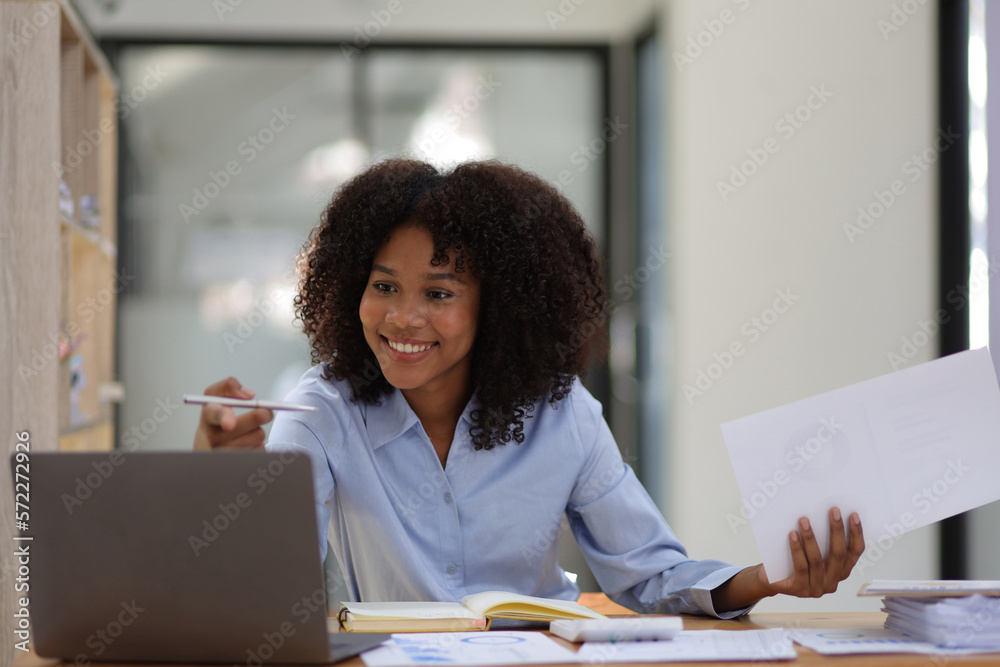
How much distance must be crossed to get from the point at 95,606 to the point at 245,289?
3.13m

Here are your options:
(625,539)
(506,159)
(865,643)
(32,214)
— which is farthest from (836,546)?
(506,159)

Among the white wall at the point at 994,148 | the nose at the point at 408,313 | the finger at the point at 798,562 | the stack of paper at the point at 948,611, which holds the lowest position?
the stack of paper at the point at 948,611

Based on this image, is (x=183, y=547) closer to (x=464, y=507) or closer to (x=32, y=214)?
(x=464, y=507)

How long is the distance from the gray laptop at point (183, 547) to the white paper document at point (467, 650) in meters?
0.10

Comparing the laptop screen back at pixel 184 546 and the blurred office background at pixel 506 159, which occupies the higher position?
the blurred office background at pixel 506 159

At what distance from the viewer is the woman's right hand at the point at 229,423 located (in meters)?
1.06

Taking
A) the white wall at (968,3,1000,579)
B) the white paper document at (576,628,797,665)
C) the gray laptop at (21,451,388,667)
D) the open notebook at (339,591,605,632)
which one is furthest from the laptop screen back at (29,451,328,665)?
the white wall at (968,3,1000,579)

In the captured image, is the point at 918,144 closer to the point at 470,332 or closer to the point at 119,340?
the point at 470,332

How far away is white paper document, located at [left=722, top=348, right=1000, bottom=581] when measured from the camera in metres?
1.12

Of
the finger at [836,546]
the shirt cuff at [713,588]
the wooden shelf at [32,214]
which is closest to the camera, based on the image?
the finger at [836,546]

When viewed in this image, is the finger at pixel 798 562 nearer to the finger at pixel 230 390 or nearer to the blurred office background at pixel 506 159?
the finger at pixel 230 390

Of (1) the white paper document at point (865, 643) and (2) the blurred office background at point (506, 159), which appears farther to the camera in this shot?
(2) the blurred office background at point (506, 159)

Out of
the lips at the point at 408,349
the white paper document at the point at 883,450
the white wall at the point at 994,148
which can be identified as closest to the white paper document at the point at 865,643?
the white paper document at the point at 883,450

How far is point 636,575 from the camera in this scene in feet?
4.79
